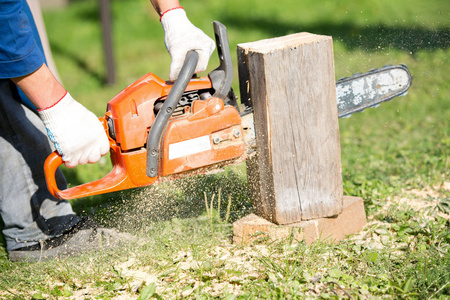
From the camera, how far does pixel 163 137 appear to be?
2.30 meters

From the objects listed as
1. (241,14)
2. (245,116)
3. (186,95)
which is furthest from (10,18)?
(241,14)

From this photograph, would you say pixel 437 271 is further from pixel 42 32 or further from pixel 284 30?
pixel 284 30

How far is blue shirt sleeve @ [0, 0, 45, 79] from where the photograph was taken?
2131mm

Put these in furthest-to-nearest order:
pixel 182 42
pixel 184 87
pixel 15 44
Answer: pixel 182 42 < pixel 184 87 < pixel 15 44

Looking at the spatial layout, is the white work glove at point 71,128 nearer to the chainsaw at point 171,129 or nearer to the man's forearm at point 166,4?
the chainsaw at point 171,129

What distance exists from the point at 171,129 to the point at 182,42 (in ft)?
1.52

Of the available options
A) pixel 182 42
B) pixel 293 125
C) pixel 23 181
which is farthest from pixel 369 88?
pixel 23 181

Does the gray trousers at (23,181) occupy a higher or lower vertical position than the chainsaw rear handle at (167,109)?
lower

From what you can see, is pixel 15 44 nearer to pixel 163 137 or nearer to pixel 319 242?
pixel 163 137

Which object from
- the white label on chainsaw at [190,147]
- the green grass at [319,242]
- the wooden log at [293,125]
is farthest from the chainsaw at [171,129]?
the green grass at [319,242]

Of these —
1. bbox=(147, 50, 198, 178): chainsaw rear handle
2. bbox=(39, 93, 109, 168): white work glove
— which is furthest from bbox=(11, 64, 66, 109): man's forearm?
bbox=(147, 50, 198, 178): chainsaw rear handle

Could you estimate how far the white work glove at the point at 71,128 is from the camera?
2.30 m

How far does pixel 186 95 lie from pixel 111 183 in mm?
567

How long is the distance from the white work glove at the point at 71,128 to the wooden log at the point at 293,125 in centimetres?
81
